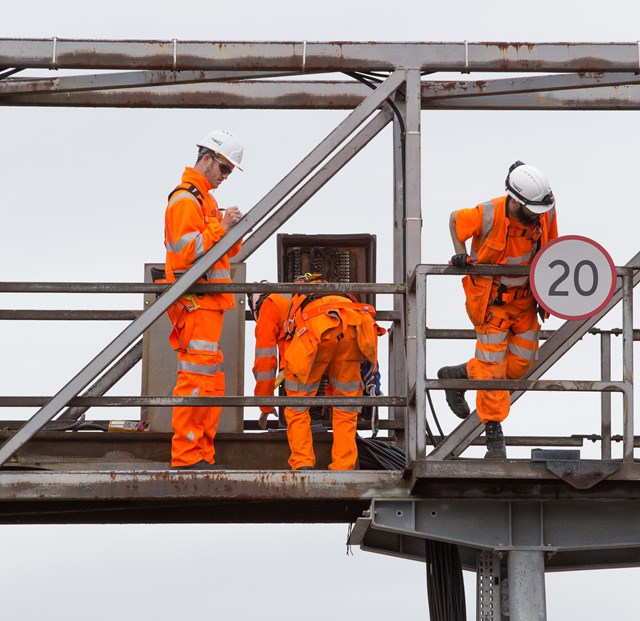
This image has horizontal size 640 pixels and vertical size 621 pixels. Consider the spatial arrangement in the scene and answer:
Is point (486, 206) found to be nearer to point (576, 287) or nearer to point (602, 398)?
point (576, 287)

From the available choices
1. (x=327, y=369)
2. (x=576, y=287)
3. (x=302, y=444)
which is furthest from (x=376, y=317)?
(x=576, y=287)

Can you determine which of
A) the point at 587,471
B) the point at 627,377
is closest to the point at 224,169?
the point at 627,377

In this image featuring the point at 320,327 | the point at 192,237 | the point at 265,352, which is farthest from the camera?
the point at 265,352

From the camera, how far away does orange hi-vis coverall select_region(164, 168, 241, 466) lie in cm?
1173

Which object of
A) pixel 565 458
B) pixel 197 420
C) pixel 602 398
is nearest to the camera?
pixel 565 458

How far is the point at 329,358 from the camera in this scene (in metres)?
12.5

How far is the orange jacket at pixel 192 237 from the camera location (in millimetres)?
11672

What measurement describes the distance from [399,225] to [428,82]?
119 cm

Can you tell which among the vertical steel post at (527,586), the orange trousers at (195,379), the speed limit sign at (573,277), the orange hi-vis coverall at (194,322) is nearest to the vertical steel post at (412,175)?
the speed limit sign at (573,277)

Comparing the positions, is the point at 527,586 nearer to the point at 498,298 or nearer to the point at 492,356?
the point at 492,356

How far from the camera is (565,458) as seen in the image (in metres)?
11.1

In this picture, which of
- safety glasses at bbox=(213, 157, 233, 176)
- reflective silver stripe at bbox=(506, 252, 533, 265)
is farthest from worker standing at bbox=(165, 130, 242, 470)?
reflective silver stripe at bbox=(506, 252, 533, 265)

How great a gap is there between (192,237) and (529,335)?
2509mm

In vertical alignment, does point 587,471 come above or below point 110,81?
below
